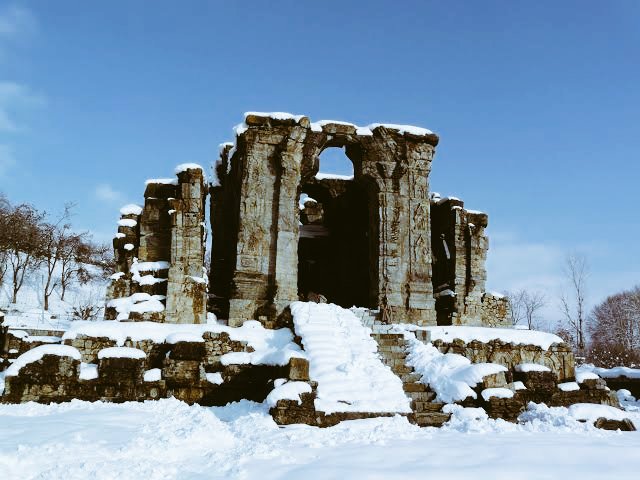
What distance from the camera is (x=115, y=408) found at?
10180 mm

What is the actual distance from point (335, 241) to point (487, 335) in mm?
11286

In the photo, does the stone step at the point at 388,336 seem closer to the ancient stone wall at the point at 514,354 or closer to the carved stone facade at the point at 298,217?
the ancient stone wall at the point at 514,354

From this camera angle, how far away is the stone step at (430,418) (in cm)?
941

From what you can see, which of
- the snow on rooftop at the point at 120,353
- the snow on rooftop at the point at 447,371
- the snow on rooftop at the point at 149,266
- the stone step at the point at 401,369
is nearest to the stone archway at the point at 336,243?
the snow on rooftop at the point at 149,266

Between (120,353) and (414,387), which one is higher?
(120,353)

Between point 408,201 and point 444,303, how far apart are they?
5.58 meters

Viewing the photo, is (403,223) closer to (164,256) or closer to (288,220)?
(288,220)

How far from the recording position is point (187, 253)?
16.1 m

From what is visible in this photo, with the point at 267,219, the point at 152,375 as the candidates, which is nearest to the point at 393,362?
the point at 152,375

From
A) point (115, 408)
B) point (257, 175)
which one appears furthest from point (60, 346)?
point (257, 175)

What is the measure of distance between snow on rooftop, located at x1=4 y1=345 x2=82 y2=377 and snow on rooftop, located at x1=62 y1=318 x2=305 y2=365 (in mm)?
929

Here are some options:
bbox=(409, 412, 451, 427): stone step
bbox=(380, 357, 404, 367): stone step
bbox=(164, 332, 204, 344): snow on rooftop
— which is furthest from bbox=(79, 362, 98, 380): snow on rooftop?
bbox=(409, 412, 451, 427): stone step

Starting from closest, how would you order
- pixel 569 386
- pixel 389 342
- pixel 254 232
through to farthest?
pixel 569 386
pixel 389 342
pixel 254 232

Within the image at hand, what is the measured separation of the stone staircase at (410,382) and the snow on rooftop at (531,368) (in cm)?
279
